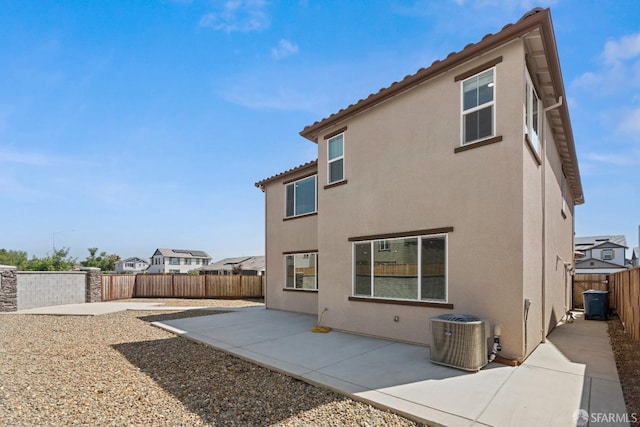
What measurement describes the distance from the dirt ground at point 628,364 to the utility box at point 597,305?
82.9 inches

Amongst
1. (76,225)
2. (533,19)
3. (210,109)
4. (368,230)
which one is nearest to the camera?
(533,19)

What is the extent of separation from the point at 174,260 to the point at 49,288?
51831 mm

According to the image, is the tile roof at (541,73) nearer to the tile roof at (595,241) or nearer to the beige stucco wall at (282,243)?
the beige stucco wall at (282,243)

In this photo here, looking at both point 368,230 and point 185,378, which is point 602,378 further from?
point 185,378

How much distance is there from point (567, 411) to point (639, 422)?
67cm

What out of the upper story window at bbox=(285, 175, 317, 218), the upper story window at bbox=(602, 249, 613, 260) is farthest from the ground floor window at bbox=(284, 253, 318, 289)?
the upper story window at bbox=(602, 249, 613, 260)

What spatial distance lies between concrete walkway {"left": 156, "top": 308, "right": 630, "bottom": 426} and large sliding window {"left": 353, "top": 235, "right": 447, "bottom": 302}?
3.71 ft

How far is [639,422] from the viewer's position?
12.3 ft

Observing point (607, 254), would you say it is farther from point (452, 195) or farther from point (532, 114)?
point (452, 195)

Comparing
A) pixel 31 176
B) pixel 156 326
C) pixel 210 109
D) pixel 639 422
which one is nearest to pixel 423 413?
pixel 639 422

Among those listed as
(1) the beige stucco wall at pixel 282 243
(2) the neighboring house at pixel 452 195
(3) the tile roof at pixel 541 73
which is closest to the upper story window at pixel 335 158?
(2) the neighboring house at pixel 452 195

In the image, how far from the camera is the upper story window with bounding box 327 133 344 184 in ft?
31.3

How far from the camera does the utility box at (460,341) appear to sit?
5.52 m

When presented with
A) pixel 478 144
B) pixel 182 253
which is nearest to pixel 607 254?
pixel 478 144
